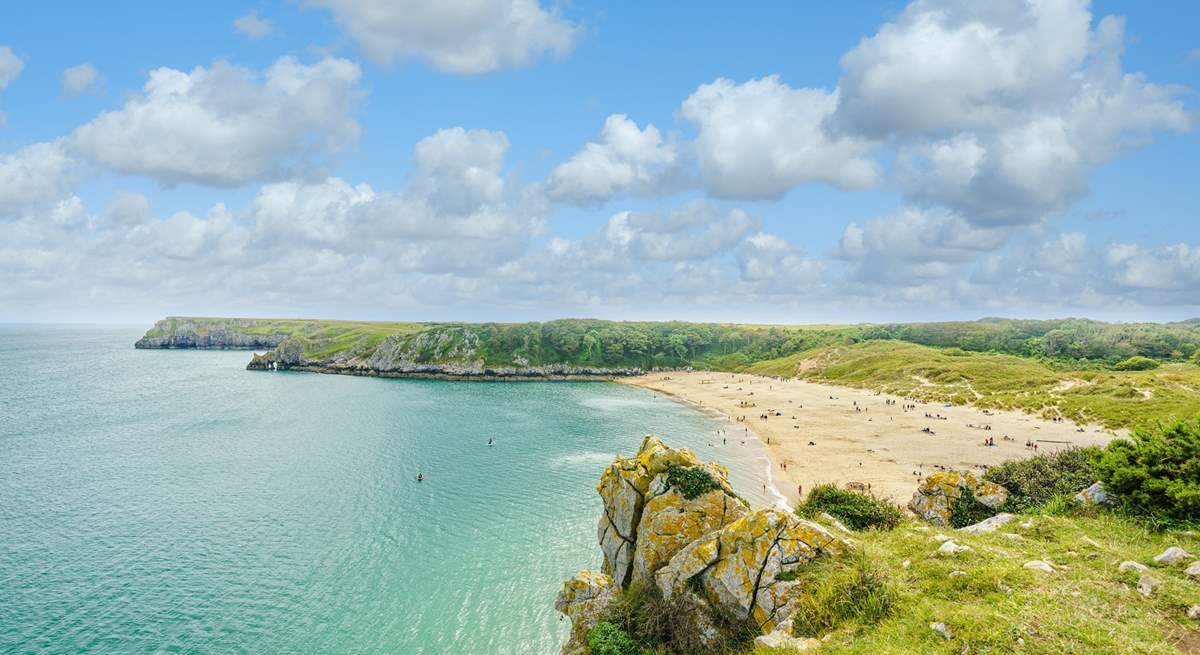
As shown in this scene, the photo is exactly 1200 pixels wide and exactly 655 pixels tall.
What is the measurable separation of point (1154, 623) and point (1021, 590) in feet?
8.84

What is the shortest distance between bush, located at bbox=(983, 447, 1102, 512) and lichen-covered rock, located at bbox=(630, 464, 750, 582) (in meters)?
16.5

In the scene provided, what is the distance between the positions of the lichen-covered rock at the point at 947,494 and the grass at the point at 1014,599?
9715 millimetres

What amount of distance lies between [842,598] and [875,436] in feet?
265

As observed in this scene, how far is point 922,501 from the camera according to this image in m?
31.3

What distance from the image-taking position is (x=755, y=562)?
19.0 meters

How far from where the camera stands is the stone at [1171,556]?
16.0 meters

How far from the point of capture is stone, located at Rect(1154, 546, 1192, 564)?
16.0 m

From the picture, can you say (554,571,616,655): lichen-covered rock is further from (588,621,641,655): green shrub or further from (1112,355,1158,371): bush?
(1112,355,1158,371): bush

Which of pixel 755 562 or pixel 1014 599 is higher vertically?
pixel 1014 599

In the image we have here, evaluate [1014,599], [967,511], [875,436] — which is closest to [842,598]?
[1014,599]

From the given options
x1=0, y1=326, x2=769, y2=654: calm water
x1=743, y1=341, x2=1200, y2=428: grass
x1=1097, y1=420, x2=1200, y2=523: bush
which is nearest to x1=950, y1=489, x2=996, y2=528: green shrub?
x1=1097, y1=420, x2=1200, y2=523: bush

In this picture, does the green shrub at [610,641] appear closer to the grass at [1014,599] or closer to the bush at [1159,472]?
the grass at [1014,599]

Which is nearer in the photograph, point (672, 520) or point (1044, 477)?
point (672, 520)

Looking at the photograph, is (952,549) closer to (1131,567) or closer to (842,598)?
(1131,567)
